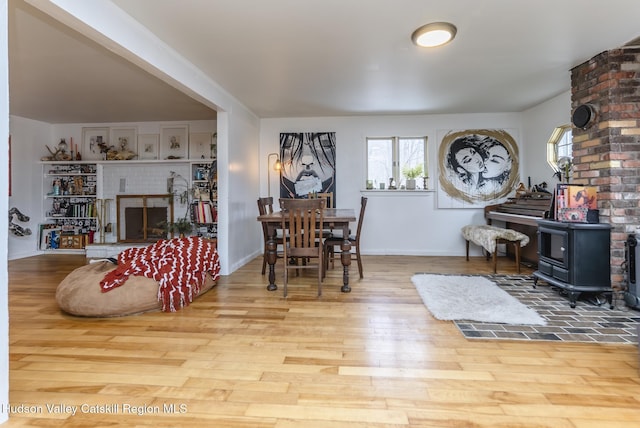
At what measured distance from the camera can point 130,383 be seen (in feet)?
5.21

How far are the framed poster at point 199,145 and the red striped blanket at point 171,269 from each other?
2612mm

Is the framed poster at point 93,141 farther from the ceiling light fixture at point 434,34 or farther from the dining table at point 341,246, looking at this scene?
the ceiling light fixture at point 434,34

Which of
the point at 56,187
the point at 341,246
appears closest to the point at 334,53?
the point at 341,246

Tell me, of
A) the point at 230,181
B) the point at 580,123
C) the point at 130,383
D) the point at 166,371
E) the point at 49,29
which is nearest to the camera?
the point at 130,383

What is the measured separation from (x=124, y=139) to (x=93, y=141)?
1.97 ft

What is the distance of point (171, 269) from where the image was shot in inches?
108

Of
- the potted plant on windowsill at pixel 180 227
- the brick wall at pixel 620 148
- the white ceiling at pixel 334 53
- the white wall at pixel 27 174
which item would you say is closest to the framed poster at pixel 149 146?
the white ceiling at pixel 334 53

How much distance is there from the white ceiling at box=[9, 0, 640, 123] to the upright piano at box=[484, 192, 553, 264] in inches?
52.9

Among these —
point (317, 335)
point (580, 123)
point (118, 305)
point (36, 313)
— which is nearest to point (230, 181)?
point (118, 305)

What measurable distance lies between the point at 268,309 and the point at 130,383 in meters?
1.18

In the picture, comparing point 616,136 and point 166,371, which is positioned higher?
point 616,136

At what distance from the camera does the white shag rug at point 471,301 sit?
2375mm

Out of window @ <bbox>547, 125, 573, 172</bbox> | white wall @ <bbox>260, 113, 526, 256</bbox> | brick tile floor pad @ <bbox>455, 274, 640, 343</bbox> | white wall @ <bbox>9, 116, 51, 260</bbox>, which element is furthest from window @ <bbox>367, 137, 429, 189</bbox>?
white wall @ <bbox>9, 116, 51, 260</bbox>

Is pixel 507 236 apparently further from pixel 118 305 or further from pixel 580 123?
pixel 118 305
